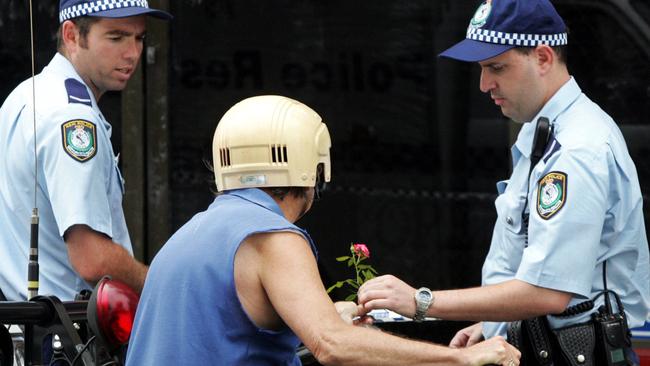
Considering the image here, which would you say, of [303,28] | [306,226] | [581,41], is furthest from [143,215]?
[581,41]

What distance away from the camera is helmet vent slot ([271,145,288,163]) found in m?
3.19

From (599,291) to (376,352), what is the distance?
107cm

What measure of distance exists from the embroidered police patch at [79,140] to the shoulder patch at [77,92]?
5.6 inches

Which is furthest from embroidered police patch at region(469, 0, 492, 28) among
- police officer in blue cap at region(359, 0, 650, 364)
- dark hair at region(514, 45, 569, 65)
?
dark hair at region(514, 45, 569, 65)

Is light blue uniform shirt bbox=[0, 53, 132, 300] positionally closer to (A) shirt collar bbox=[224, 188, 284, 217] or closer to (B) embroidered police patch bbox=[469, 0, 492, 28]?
(A) shirt collar bbox=[224, 188, 284, 217]

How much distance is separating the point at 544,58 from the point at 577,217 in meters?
0.53

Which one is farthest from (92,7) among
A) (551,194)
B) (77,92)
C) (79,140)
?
(551,194)

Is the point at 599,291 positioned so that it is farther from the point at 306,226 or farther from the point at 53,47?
the point at 53,47

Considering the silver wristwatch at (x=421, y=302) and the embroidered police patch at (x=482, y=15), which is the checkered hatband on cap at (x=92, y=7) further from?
the silver wristwatch at (x=421, y=302)

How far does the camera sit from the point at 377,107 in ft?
19.2

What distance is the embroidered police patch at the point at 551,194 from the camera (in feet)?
12.3

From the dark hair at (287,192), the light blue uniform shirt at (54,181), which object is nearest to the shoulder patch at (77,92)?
the light blue uniform shirt at (54,181)

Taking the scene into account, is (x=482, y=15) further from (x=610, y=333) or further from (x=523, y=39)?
(x=610, y=333)

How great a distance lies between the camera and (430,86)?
5812 mm
